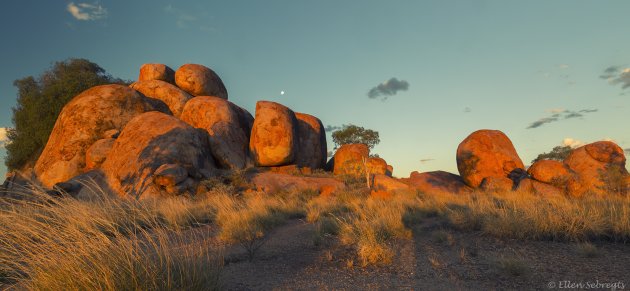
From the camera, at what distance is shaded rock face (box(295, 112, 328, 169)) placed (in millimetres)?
26953

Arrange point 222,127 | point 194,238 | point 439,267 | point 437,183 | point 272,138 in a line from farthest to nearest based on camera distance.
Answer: point 272,138, point 222,127, point 437,183, point 194,238, point 439,267

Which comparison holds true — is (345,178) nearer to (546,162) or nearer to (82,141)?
(546,162)

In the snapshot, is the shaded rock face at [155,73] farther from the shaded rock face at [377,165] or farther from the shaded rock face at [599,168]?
the shaded rock face at [599,168]

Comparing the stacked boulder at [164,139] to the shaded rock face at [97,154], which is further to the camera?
the shaded rock face at [97,154]

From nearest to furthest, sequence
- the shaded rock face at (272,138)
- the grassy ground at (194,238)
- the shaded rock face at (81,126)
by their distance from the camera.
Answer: the grassy ground at (194,238) < the shaded rock face at (81,126) < the shaded rock face at (272,138)

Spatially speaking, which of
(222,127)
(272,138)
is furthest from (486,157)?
(222,127)

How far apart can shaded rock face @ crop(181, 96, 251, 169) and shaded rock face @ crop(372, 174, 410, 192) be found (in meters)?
8.53

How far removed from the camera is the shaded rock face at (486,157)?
2133cm

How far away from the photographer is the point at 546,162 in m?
19.7

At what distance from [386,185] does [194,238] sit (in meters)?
15.1

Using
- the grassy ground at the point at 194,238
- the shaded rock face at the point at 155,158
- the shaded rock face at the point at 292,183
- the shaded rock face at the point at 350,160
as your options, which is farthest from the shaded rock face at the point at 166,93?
the grassy ground at the point at 194,238

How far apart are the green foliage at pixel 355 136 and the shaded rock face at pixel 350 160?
38.3ft

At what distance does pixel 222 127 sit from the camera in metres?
23.3

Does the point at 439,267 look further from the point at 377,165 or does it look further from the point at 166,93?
the point at 166,93
